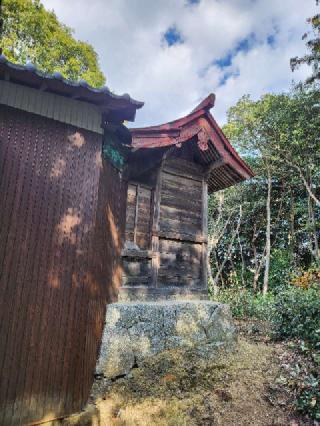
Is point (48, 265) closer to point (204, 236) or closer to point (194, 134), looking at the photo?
point (194, 134)

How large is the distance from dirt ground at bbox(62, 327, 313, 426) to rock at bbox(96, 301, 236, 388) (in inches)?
7.7

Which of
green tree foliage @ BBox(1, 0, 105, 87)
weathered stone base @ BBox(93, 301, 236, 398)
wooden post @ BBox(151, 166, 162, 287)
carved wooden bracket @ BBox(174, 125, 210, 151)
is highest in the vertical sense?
green tree foliage @ BBox(1, 0, 105, 87)

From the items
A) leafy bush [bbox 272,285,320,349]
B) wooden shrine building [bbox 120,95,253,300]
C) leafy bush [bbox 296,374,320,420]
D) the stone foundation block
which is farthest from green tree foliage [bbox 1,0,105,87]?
leafy bush [bbox 296,374,320,420]

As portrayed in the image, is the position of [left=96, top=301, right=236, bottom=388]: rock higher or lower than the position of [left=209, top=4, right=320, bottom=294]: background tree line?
lower

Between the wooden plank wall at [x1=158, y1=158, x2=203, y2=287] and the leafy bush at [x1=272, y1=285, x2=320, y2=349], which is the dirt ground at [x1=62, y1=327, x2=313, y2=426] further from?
the wooden plank wall at [x1=158, y1=158, x2=203, y2=287]

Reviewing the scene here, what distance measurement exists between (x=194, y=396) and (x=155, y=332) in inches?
47.1

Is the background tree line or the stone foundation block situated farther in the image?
the background tree line

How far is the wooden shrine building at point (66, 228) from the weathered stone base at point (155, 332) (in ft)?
0.68

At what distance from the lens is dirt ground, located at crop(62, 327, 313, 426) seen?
4.62 m

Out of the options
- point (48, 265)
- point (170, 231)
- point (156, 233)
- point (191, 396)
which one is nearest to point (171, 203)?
point (170, 231)

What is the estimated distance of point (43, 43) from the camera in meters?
13.2

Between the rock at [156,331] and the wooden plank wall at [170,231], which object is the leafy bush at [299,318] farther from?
the wooden plank wall at [170,231]

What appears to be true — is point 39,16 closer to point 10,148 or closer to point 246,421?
point 10,148

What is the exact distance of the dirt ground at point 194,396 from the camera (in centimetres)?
462
